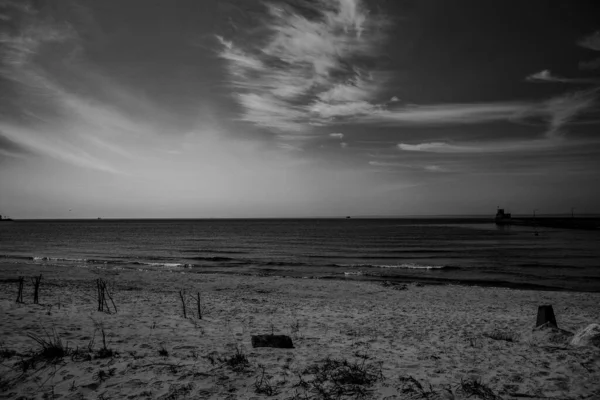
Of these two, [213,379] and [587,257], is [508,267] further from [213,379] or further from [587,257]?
[213,379]

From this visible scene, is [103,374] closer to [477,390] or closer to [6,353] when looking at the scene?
[6,353]

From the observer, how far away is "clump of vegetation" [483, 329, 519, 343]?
10.1m

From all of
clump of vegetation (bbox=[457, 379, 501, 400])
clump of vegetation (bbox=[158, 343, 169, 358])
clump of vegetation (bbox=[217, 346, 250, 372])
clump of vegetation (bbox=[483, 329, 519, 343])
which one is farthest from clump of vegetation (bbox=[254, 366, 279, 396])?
clump of vegetation (bbox=[483, 329, 519, 343])

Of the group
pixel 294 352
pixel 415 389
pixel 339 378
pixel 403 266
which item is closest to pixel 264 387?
pixel 339 378

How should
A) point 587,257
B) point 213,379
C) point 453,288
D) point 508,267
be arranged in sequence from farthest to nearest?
point 587,257 < point 508,267 < point 453,288 < point 213,379

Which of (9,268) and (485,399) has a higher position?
(485,399)

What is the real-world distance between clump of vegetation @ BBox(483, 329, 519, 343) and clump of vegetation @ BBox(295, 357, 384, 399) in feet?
17.0

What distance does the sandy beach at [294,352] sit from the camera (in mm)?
6191

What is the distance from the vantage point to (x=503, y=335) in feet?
34.6

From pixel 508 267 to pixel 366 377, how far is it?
106ft

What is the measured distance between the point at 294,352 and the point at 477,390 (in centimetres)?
415

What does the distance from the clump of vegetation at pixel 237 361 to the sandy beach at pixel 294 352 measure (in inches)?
1.4

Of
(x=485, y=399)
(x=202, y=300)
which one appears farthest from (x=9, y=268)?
(x=485, y=399)

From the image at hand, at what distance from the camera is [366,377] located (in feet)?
22.2
